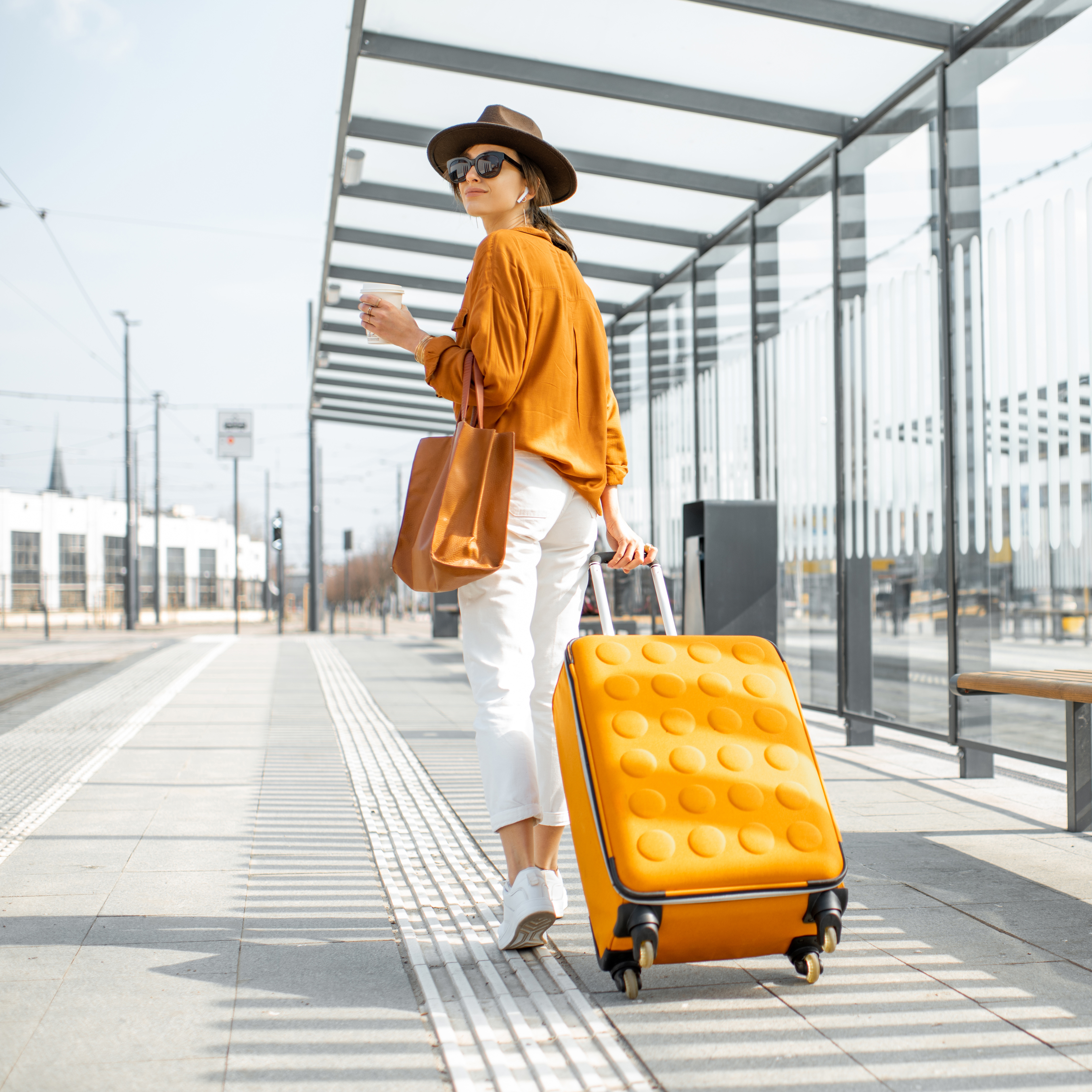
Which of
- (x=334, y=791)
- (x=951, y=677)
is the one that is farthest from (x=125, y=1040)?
(x=951, y=677)

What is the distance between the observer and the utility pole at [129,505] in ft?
98.8

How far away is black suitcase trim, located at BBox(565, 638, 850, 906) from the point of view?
200 cm

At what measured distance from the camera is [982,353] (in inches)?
188

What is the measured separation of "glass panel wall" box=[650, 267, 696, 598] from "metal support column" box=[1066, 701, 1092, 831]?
4.15 meters

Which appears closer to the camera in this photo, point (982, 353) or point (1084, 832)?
point (1084, 832)

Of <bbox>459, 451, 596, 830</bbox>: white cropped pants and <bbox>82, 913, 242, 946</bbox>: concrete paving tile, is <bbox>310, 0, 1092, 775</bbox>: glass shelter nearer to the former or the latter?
<bbox>459, 451, 596, 830</bbox>: white cropped pants

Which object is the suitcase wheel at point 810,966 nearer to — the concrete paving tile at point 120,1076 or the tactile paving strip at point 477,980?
the tactile paving strip at point 477,980

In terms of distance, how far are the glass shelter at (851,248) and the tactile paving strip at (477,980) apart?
2.47 meters

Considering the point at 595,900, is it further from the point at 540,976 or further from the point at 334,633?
the point at 334,633

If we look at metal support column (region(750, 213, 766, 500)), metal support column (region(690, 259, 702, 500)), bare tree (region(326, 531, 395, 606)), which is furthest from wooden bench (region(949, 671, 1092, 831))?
bare tree (region(326, 531, 395, 606))

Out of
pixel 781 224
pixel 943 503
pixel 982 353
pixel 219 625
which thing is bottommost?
pixel 219 625

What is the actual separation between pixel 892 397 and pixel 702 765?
3.86 m

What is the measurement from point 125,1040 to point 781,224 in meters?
6.03

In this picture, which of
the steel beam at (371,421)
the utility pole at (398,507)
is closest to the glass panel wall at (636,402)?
the steel beam at (371,421)
